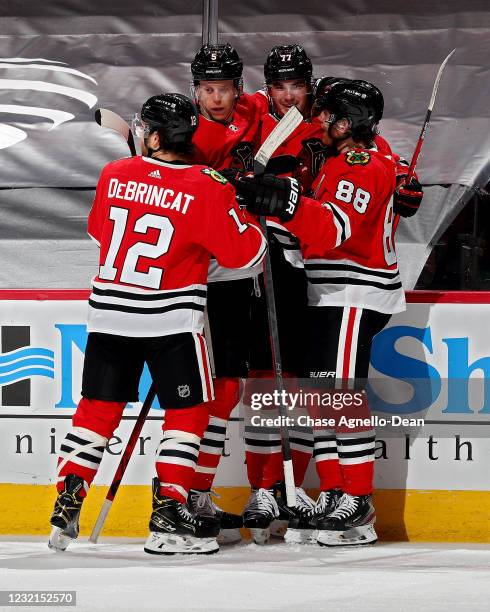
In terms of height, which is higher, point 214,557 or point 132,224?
point 132,224

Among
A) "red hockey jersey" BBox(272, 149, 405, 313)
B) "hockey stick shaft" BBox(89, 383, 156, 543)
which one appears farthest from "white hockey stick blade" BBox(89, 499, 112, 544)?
"red hockey jersey" BBox(272, 149, 405, 313)

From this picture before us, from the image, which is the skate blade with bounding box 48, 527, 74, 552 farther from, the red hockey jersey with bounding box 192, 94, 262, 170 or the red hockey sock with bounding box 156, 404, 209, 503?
the red hockey jersey with bounding box 192, 94, 262, 170

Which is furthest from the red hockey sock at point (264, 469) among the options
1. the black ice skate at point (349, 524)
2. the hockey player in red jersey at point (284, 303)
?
the black ice skate at point (349, 524)

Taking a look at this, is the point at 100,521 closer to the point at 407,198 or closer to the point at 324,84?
the point at 407,198

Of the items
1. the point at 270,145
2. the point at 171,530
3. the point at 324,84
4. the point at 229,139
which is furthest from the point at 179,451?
the point at 324,84

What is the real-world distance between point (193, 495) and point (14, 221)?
146cm

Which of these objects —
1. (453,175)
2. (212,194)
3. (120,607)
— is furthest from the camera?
(453,175)

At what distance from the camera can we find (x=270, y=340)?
363cm

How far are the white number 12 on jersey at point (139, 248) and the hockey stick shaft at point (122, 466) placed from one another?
1.23 feet

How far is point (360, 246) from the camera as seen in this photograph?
353 centimetres

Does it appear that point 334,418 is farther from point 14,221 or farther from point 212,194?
point 14,221

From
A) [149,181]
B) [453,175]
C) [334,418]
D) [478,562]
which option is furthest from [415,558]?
[453,175]

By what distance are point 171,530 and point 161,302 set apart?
0.60 m

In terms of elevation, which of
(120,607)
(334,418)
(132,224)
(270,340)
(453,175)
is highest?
(453,175)
